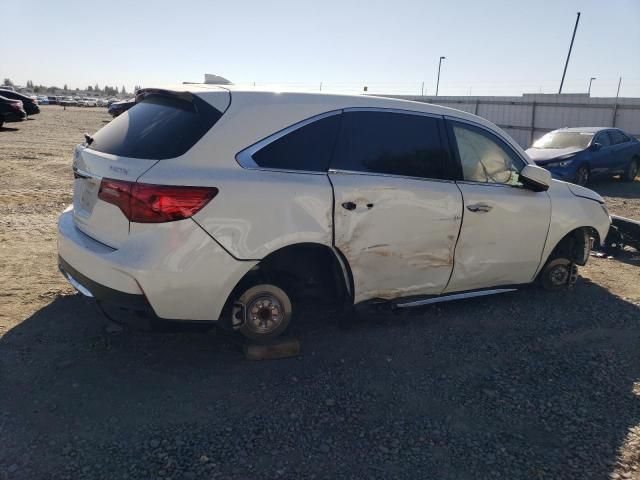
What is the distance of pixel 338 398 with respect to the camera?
3.34m

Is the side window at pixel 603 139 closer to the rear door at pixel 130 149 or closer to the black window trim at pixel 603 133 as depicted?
the black window trim at pixel 603 133

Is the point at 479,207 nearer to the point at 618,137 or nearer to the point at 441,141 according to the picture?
the point at 441,141

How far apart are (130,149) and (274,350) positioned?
1657 mm

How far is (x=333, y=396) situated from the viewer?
3.36 m

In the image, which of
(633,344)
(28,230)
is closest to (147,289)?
(633,344)

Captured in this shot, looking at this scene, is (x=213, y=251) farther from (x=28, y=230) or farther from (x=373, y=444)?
(x=28, y=230)

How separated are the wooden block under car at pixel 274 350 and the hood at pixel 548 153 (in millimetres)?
10626

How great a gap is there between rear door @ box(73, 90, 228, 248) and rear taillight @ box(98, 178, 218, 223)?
2.0 inches

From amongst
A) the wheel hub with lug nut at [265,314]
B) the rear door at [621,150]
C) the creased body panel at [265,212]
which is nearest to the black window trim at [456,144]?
the creased body panel at [265,212]

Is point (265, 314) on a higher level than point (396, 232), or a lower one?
lower

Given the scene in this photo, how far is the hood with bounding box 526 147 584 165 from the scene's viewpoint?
12727 mm

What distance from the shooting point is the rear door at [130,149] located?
3277mm

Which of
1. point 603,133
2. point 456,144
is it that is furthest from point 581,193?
point 603,133

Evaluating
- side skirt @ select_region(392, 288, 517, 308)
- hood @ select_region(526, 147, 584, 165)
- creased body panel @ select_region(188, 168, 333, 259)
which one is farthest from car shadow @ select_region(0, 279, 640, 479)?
hood @ select_region(526, 147, 584, 165)
